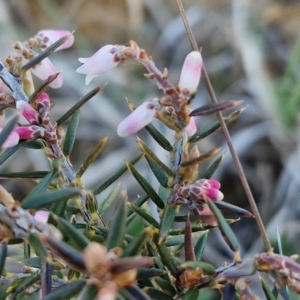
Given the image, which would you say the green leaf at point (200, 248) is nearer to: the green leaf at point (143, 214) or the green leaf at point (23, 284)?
the green leaf at point (143, 214)

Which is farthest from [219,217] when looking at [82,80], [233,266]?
[82,80]

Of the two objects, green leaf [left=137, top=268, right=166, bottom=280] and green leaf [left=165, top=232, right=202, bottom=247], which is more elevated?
green leaf [left=137, top=268, right=166, bottom=280]

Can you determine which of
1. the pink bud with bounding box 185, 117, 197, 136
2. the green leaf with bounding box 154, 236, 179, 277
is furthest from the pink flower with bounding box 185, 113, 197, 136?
the green leaf with bounding box 154, 236, 179, 277

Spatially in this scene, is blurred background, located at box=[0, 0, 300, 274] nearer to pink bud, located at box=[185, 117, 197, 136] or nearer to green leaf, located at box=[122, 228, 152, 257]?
pink bud, located at box=[185, 117, 197, 136]

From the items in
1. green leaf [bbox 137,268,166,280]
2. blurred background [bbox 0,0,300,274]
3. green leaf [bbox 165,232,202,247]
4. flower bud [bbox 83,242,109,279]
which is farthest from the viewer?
blurred background [bbox 0,0,300,274]

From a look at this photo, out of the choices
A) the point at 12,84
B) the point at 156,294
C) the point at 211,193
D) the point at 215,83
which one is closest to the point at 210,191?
the point at 211,193

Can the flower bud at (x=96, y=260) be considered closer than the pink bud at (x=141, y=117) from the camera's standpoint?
Yes

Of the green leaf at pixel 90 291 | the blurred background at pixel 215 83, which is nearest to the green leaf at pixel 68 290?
the green leaf at pixel 90 291
